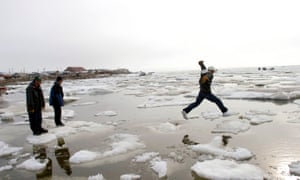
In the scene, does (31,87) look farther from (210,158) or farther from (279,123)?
(279,123)

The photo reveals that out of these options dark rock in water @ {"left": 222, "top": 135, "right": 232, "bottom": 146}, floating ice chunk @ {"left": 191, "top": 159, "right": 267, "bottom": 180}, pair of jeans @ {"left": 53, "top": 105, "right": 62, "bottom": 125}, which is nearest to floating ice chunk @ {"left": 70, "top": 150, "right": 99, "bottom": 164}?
floating ice chunk @ {"left": 191, "top": 159, "right": 267, "bottom": 180}

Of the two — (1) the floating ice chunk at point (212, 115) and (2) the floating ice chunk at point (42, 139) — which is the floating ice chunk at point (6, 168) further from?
(1) the floating ice chunk at point (212, 115)

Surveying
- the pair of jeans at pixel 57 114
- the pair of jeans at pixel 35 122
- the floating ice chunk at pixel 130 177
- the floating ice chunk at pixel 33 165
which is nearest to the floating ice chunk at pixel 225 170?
the floating ice chunk at pixel 130 177

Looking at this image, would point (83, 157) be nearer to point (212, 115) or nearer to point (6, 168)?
point (6, 168)

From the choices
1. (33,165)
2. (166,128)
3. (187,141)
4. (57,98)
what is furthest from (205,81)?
(33,165)

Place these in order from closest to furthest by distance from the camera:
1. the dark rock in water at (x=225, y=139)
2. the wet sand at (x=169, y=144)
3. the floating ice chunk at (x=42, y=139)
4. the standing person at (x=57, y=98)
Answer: the wet sand at (x=169, y=144)
the dark rock in water at (x=225, y=139)
the floating ice chunk at (x=42, y=139)
the standing person at (x=57, y=98)

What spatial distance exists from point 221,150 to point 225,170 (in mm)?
1180

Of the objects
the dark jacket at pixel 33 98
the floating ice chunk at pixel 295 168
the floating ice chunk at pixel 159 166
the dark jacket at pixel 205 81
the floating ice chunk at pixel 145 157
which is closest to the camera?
the floating ice chunk at pixel 295 168

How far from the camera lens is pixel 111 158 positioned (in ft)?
19.0

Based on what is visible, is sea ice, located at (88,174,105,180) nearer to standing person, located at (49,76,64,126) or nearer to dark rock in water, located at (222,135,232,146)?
dark rock in water, located at (222,135,232,146)

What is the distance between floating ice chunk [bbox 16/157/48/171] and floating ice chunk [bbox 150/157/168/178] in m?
2.22

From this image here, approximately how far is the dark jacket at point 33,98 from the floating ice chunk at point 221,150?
4.87 m

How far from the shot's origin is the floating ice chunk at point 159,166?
471 centimetres

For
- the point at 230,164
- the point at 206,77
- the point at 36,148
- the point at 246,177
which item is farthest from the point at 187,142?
the point at 36,148
